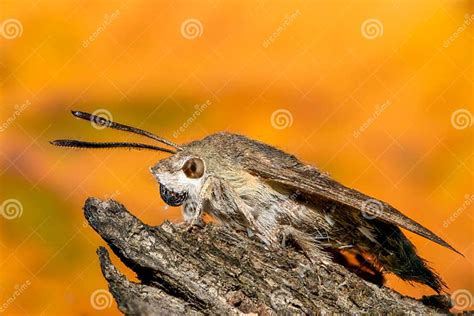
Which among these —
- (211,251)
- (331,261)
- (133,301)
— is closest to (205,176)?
(211,251)

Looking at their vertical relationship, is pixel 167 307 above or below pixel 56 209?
above

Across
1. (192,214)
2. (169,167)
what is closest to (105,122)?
(169,167)

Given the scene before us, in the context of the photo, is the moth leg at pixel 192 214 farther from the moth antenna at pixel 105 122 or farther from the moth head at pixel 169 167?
the moth antenna at pixel 105 122

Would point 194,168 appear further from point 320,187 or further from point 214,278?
point 214,278

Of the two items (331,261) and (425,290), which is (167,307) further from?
(425,290)

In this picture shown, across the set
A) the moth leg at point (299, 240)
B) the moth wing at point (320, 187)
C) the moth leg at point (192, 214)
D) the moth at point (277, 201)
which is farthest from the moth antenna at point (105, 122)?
the moth leg at point (299, 240)

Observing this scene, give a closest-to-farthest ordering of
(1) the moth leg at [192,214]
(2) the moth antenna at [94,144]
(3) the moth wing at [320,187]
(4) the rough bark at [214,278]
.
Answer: (4) the rough bark at [214,278] < (3) the moth wing at [320,187] < (1) the moth leg at [192,214] < (2) the moth antenna at [94,144]
